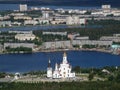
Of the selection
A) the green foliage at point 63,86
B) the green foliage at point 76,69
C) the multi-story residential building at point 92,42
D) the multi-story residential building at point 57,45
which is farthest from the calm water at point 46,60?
the green foliage at point 63,86

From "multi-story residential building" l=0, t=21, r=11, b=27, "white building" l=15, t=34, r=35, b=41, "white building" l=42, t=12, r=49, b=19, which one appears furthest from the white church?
"white building" l=42, t=12, r=49, b=19

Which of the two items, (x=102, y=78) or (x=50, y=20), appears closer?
(x=102, y=78)

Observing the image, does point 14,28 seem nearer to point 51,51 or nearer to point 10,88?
point 51,51

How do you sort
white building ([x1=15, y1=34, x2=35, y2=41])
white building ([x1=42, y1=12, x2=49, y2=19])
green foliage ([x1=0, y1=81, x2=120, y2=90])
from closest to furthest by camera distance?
green foliage ([x1=0, y1=81, x2=120, y2=90]) < white building ([x1=15, y1=34, x2=35, y2=41]) < white building ([x1=42, y1=12, x2=49, y2=19])

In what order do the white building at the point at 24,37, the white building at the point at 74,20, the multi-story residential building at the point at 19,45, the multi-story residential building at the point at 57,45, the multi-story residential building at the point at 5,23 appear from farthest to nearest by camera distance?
the white building at the point at 74,20 < the multi-story residential building at the point at 5,23 < the white building at the point at 24,37 < the multi-story residential building at the point at 57,45 < the multi-story residential building at the point at 19,45

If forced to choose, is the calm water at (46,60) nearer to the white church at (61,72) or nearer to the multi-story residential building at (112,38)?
the white church at (61,72)

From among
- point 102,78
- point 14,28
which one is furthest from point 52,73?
point 14,28

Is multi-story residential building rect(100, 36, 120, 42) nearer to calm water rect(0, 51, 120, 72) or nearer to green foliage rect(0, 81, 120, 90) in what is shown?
calm water rect(0, 51, 120, 72)

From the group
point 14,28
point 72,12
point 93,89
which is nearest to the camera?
point 93,89
